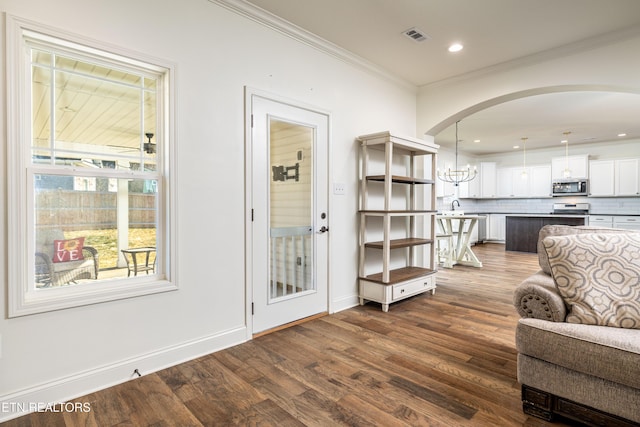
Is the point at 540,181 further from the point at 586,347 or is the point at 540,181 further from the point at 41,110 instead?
the point at 41,110

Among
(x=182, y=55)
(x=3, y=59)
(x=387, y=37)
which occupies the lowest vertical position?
(x=3, y=59)

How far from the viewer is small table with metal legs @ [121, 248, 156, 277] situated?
7.41 feet

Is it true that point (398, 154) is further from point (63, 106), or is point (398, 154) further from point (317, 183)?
point (63, 106)

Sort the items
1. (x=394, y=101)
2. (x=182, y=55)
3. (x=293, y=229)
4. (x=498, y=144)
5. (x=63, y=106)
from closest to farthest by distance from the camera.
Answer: (x=63, y=106) → (x=182, y=55) → (x=293, y=229) → (x=394, y=101) → (x=498, y=144)

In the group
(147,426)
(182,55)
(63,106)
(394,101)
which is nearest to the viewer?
(147,426)

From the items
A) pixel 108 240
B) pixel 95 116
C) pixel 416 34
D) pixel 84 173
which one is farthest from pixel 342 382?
pixel 416 34

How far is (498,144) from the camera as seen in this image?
850 cm

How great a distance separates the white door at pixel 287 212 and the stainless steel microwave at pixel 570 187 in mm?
8024

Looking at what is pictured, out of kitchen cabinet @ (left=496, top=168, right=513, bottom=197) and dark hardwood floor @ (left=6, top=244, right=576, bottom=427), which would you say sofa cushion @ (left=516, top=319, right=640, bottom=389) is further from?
kitchen cabinet @ (left=496, top=168, right=513, bottom=197)

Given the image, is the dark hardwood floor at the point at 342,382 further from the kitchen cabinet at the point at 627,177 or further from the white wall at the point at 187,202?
the kitchen cabinet at the point at 627,177

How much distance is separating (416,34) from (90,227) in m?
3.14

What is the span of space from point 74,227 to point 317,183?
2.01m

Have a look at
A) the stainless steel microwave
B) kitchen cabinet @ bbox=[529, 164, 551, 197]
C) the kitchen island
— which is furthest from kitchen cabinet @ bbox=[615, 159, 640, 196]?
kitchen cabinet @ bbox=[529, 164, 551, 197]

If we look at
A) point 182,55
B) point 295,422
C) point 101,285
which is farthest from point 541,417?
point 182,55
